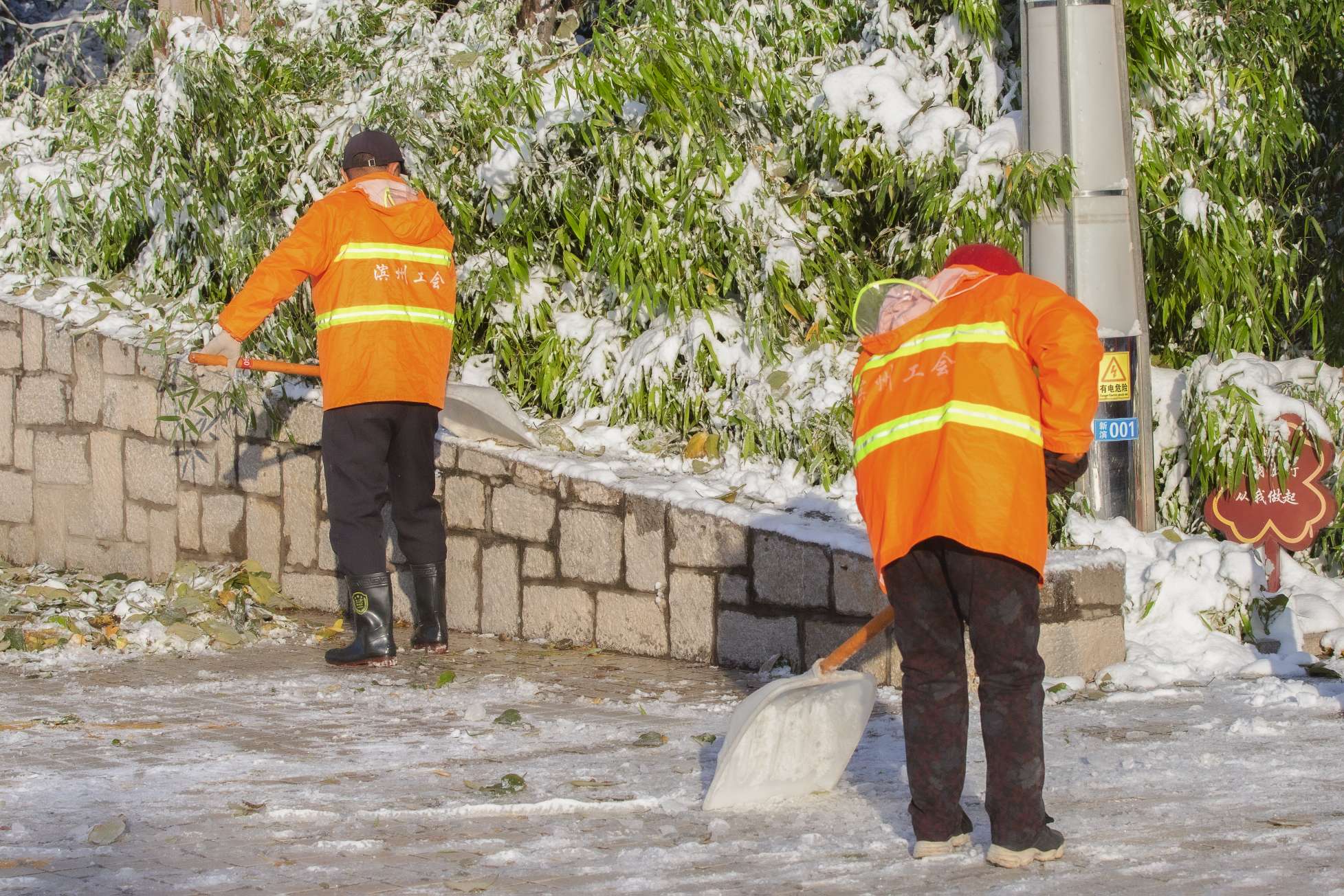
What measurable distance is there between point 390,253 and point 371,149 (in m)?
0.45

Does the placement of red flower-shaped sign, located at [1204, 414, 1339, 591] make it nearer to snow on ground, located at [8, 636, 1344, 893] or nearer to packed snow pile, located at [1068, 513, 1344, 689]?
packed snow pile, located at [1068, 513, 1344, 689]

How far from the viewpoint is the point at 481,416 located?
21.6 feet

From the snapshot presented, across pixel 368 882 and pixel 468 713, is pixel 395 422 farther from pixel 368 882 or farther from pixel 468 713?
pixel 368 882

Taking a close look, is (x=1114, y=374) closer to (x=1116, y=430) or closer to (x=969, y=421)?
(x=1116, y=430)

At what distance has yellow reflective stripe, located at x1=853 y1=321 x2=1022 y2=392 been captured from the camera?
3598mm

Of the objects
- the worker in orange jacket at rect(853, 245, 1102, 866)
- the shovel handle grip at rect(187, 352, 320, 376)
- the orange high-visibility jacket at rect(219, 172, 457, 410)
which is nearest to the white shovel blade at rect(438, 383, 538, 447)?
the orange high-visibility jacket at rect(219, 172, 457, 410)

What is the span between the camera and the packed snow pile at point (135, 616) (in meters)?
6.52

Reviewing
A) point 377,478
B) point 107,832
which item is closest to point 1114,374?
point 377,478

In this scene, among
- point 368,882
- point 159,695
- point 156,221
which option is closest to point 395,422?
point 159,695

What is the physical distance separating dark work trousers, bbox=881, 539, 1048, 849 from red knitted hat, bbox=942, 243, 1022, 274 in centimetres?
67

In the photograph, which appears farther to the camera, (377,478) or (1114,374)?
(377,478)

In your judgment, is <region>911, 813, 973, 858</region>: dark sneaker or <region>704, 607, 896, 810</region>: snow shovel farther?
<region>704, 607, 896, 810</region>: snow shovel

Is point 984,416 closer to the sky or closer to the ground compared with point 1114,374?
closer to the ground

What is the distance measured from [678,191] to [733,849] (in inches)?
161
